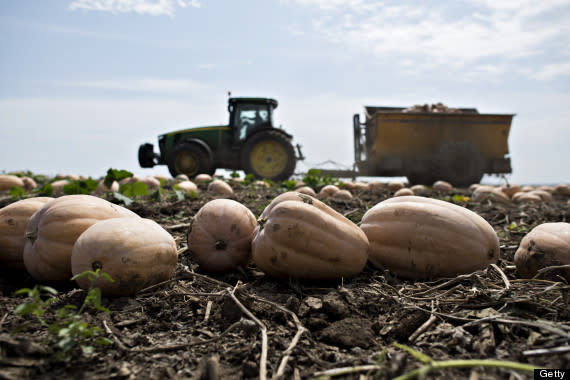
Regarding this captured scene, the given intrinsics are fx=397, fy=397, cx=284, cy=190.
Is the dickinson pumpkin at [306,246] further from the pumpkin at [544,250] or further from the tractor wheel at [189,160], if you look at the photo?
the tractor wheel at [189,160]

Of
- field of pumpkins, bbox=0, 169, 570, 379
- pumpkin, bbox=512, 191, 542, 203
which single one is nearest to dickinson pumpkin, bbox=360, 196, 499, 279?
field of pumpkins, bbox=0, 169, 570, 379

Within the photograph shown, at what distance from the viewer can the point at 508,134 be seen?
634 inches

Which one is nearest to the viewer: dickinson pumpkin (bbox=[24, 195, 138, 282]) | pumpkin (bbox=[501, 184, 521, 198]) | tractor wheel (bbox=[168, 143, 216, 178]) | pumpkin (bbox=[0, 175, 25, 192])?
dickinson pumpkin (bbox=[24, 195, 138, 282])

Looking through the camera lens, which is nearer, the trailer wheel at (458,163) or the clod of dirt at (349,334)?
the clod of dirt at (349,334)

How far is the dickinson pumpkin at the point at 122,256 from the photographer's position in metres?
2.33

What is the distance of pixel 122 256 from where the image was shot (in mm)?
2350

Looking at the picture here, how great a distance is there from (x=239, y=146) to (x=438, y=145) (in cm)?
787

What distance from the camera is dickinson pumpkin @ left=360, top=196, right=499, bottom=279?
273 cm

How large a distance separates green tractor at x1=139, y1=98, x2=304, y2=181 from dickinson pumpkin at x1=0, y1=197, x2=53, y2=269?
10979 millimetres

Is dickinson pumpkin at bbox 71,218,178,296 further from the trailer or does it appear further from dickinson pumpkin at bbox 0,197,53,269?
the trailer

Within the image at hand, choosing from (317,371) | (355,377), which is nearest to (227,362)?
(317,371)

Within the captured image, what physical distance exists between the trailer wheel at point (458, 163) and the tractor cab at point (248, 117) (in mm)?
6745

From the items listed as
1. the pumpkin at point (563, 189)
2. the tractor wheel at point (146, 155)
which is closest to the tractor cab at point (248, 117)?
the tractor wheel at point (146, 155)

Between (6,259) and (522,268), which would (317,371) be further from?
(6,259)
